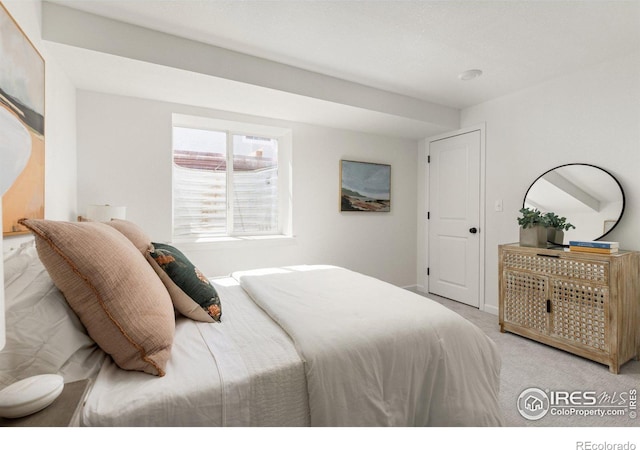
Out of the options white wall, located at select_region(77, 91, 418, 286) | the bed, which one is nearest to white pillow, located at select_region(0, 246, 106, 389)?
the bed

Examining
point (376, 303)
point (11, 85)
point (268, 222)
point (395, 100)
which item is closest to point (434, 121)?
point (395, 100)

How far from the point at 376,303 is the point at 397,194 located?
9.41 ft

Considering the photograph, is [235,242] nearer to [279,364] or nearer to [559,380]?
[279,364]

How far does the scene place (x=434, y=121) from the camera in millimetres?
3500

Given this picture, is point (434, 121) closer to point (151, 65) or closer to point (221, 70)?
point (221, 70)

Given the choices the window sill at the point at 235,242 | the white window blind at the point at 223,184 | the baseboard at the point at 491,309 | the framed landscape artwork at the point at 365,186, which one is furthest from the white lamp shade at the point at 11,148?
the baseboard at the point at 491,309

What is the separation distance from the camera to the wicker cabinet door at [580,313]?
217 centimetres

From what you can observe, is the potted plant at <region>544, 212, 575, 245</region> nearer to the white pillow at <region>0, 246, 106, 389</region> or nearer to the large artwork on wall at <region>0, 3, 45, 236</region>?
the white pillow at <region>0, 246, 106, 389</region>

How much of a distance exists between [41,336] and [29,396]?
0.32 metres

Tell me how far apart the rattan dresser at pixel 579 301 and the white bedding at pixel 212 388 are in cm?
236

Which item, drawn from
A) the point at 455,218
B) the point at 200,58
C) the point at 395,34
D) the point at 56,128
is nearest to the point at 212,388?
the point at 56,128

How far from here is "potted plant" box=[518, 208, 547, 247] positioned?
8.78 feet

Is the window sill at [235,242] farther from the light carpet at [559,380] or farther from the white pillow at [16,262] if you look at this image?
the light carpet at [559,380]

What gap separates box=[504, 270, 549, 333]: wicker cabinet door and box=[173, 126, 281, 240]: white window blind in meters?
2.47
